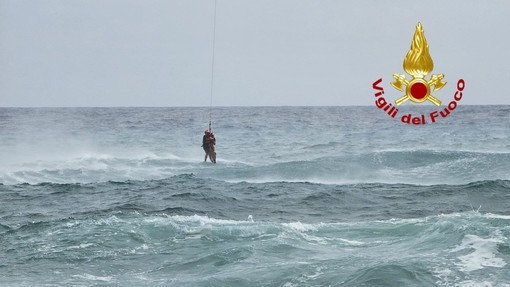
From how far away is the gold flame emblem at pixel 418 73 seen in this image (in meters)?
14.5

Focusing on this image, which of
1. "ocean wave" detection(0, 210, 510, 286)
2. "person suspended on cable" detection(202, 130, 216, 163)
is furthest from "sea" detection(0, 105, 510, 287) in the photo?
"person suspended on cable" detection(202, 130, 216, 163)

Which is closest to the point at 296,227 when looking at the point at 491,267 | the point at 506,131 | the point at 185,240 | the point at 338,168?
the point at 185,240

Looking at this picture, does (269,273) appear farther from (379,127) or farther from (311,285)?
(379,127)

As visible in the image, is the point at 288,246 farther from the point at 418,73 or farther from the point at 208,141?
the point at 208,141

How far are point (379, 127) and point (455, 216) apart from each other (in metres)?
52.2

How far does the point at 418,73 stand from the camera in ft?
49.1

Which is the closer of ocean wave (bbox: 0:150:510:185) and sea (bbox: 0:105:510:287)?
sea (bbox: 0:105:510:287)

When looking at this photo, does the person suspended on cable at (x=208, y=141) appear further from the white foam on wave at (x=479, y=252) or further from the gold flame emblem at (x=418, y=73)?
the gold flame emblem at (x=418, y=73)

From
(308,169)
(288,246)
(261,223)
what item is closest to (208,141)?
(308,169)

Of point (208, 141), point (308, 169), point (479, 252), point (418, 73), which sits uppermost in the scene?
point (418, 73)

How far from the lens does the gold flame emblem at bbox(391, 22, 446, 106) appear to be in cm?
1448

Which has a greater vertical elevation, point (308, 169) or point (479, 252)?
point (479, 252)

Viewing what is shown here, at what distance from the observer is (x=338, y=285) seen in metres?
14.0

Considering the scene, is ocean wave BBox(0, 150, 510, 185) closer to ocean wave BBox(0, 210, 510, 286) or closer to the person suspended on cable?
the person suspended on cable
